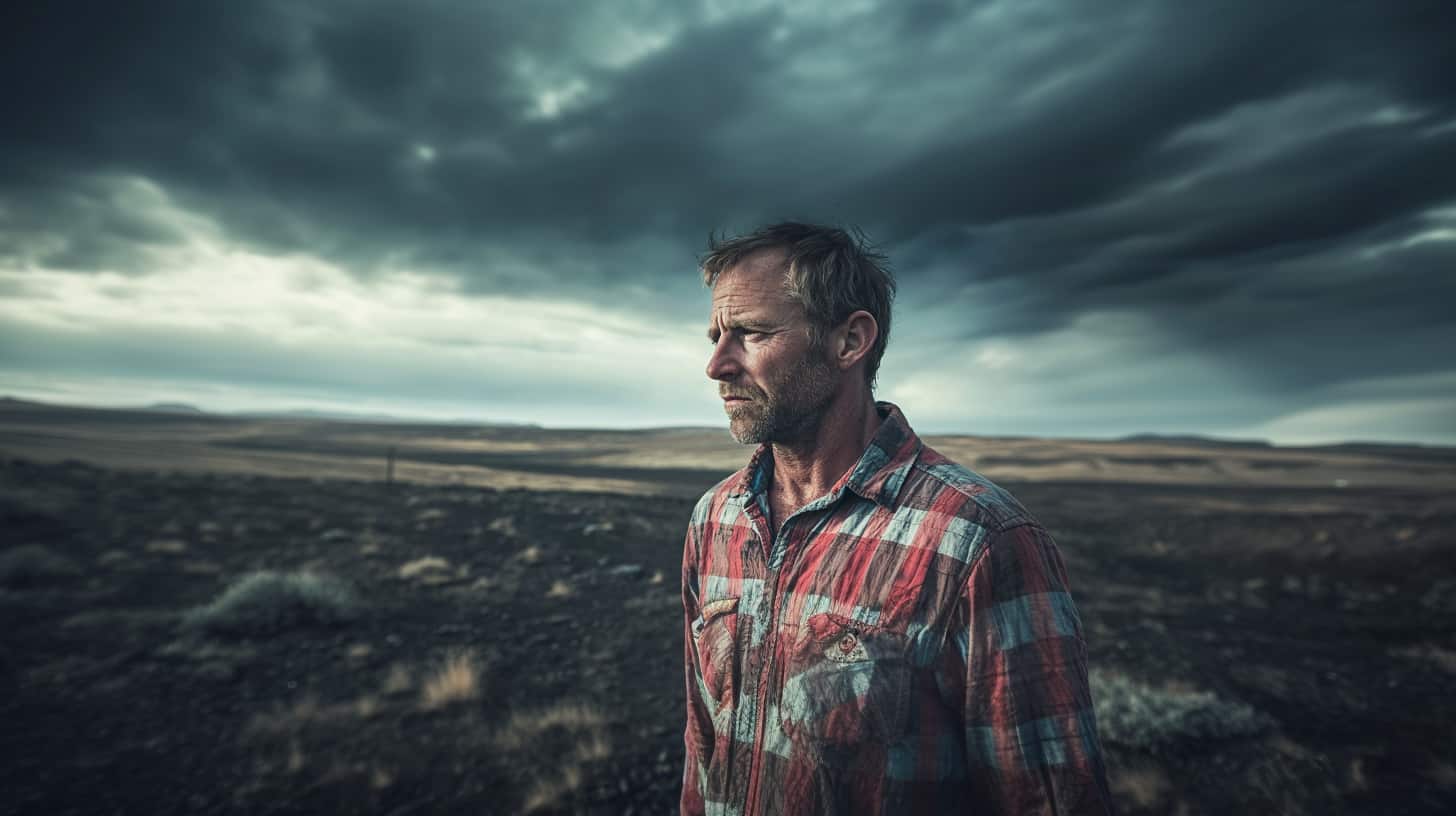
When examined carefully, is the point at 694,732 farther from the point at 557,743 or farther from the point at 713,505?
the point at 557,743

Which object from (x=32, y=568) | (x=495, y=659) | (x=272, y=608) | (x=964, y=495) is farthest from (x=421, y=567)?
(x=964, y=495)

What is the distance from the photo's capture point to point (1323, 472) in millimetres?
60062

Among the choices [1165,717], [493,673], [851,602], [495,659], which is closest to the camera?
[851,602]

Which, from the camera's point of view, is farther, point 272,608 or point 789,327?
point 272,608

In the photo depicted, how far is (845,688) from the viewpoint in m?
1.53

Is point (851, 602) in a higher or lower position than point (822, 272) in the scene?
lower

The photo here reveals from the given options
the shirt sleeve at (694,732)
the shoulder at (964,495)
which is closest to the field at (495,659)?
the shirt sleeve at (694,732)

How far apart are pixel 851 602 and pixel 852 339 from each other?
846 millimetres

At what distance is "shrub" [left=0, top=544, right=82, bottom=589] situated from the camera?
9.91 metres

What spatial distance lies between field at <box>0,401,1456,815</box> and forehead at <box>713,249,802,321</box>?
14.9 ft

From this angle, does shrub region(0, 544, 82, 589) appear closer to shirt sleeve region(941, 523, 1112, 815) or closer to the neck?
the neck

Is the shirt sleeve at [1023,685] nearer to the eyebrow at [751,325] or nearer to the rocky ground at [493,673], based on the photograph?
the eyebrow at [751,325]

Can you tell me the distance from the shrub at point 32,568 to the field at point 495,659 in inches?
2.2

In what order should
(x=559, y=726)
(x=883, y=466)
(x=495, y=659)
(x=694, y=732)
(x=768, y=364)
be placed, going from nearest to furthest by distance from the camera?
1. (x=883, y=466)
2. (x=768, y=364)
3. (x=694, y=732)
4. (x=559, y=726)
5. (x=495, y=659)
